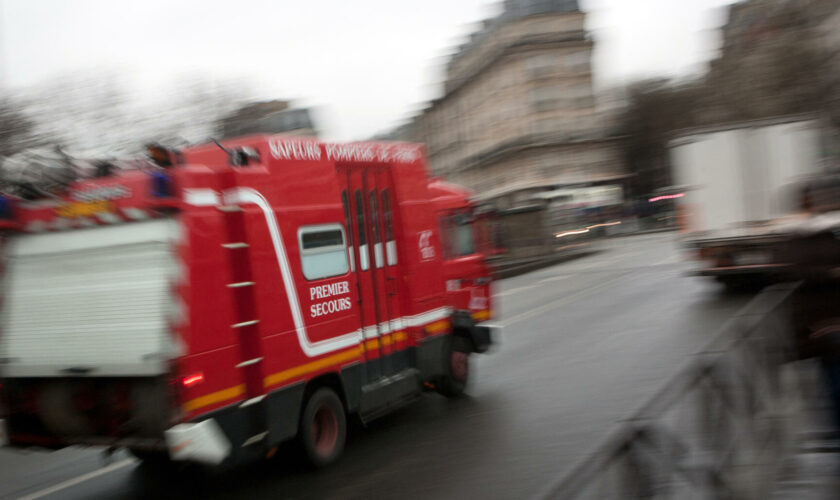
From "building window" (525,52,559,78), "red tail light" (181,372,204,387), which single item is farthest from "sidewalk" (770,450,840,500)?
"building window" (525,52,559,78)

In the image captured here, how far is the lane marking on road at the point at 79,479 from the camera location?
677 cm

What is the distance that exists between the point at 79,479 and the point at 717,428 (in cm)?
558

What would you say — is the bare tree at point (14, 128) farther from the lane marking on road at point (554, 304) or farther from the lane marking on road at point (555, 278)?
the lane marking on road at point (554, 304)

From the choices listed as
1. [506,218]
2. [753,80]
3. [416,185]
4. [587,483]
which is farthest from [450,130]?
[587,483]

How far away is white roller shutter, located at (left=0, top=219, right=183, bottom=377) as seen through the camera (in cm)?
568

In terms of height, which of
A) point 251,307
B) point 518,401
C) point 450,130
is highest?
point 450,130

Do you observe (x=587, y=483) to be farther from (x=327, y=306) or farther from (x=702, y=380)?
(x=327, y=306)

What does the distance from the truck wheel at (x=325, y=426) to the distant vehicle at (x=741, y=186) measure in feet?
32.7

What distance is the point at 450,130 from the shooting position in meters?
Answer: 90.6

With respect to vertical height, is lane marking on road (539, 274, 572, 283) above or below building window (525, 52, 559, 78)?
below

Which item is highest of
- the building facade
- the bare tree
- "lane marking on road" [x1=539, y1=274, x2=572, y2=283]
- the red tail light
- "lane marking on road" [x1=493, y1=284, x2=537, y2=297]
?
the building facade

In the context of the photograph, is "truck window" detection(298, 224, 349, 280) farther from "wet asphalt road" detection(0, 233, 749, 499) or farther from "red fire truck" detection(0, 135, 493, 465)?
"wet asphalt road" detection(0, 233, 749, 499)

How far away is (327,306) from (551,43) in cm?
6649

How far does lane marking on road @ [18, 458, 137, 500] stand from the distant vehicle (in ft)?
36.6
